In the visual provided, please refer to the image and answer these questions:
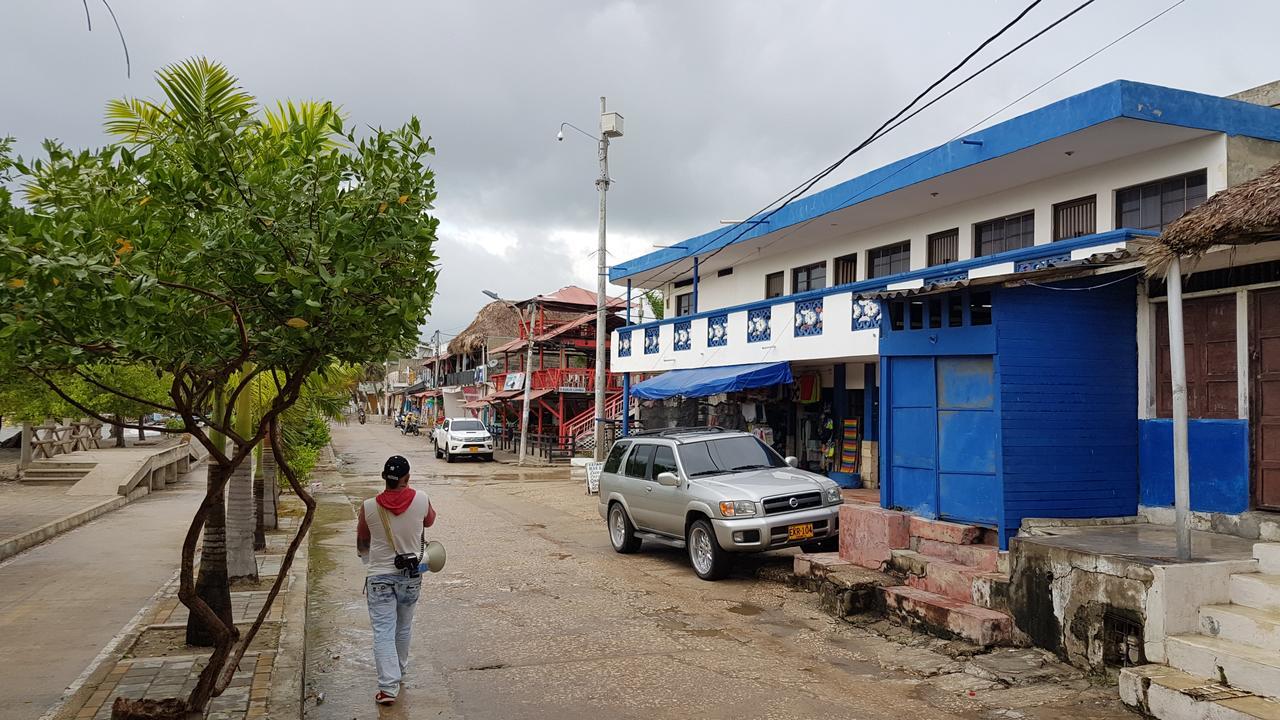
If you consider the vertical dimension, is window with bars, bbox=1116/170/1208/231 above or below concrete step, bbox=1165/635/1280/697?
above

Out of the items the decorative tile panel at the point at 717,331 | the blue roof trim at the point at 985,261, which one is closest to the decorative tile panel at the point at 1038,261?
the blue roof trim at the point at 985,261

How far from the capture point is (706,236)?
21656 mm

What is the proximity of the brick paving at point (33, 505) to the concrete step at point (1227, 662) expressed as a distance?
1500 centimetres

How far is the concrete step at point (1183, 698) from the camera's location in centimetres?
549

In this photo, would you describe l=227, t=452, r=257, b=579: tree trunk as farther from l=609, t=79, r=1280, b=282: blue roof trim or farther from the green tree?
l=609, t=79, r=1280, b=282: blue roof trim

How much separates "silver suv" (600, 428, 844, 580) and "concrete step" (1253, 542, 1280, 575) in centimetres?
473

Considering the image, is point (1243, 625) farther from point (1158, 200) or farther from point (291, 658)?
point (1158, 200)

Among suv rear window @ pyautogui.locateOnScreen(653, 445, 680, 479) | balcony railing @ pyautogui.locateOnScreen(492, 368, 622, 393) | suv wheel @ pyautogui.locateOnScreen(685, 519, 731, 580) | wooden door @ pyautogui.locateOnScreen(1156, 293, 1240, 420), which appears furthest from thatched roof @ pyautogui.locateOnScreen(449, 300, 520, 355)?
wooden door @ pyautogui.locateOnScreen(1156, 293, 1240, 420)

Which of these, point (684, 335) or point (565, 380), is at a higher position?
point (684, 335)

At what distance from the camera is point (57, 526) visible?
15.4m

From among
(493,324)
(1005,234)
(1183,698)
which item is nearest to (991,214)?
(1005,234)

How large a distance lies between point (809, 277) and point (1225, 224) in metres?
14.0

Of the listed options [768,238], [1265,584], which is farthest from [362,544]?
[768,238]

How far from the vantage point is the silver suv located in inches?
419
